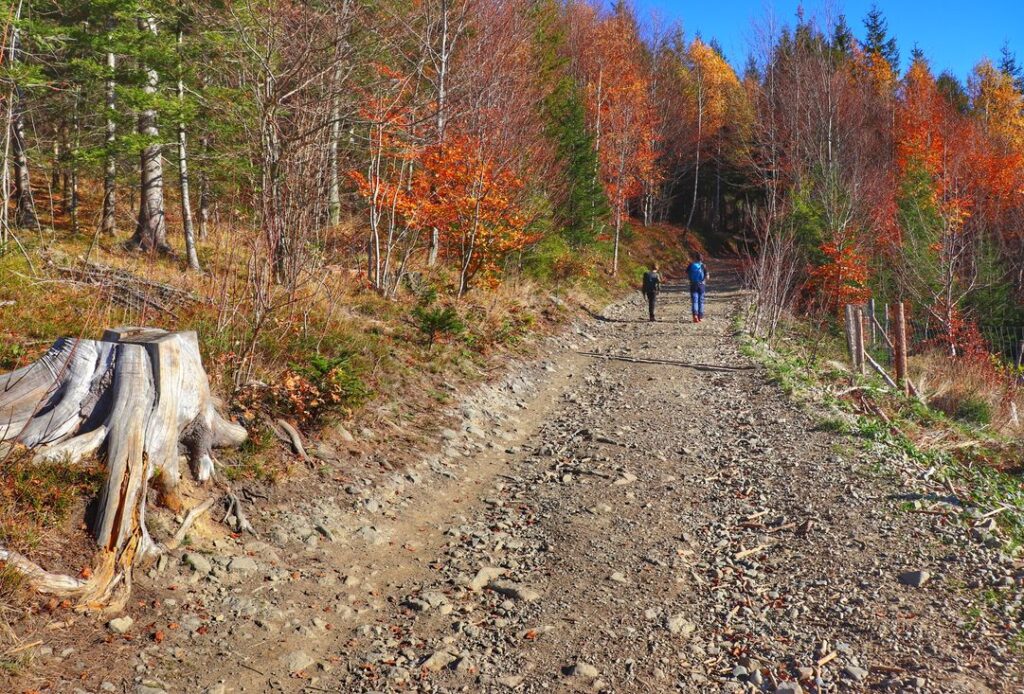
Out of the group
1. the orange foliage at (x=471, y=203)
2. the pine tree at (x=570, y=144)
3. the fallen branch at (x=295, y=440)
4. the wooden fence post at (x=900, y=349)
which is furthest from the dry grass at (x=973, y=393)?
the pine tree at (x=570, y=144)

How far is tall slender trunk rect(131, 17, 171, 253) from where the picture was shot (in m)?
13.2

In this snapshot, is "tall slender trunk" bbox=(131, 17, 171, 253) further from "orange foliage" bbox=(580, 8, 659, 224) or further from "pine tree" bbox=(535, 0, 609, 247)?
"orange foliage" bbox=(580, 8, 659, 224)

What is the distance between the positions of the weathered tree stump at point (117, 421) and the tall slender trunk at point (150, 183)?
9705 millimetres

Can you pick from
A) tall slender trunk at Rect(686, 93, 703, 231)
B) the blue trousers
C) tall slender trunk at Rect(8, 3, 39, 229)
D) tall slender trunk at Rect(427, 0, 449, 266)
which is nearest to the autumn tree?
tall slender trunk at Rect(686, 93, 703, 231)

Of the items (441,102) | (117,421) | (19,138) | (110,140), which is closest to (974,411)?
(441,102)

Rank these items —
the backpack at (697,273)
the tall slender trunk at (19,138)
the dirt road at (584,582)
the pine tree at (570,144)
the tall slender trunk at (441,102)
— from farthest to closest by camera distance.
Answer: the pine tree at (570,144)
the backpack at (697,273)
the tall slender trunk at (441,102)
the tall slender trunk at (19,138)
the dirt road at (584,582)

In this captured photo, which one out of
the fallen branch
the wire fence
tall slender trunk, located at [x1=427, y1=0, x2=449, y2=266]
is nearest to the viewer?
the fallen branch

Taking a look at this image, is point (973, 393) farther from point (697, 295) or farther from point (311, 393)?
point (311, 393)

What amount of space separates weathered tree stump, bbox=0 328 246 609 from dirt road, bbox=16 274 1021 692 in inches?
12.5

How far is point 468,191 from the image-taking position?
13664 mm

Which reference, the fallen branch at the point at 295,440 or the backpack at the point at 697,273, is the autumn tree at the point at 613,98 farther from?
the fallen branch at the point at 295,440

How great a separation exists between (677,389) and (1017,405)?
7.83 meters

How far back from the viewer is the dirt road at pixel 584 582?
380 cm

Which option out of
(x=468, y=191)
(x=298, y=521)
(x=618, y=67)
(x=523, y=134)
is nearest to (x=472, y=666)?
(x=298, y=521)
